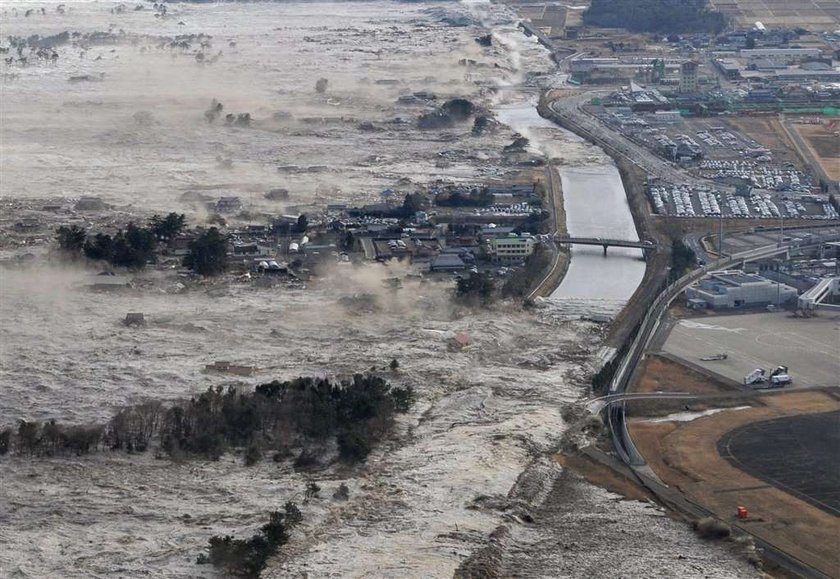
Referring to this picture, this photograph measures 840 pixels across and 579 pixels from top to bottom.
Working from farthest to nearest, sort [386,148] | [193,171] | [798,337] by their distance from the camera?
[386,148] → [193,171] → [798,337]

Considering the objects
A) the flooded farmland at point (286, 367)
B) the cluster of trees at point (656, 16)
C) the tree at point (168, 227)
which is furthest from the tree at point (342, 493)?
the cluster of trees at point (656, 16)

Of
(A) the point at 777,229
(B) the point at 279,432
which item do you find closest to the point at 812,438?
(B) the point at 279,432

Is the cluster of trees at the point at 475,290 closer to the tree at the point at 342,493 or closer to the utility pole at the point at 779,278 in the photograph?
the utility pole at the point at 779,278

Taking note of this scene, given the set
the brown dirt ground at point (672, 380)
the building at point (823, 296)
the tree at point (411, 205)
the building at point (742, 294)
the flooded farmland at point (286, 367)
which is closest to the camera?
the flooded farmland at point (286, 367)

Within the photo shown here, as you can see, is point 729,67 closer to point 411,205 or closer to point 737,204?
point 737,204

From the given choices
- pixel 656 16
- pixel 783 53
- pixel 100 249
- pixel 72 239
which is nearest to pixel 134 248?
pixel 100 249

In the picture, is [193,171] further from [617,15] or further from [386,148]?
[617,15]
